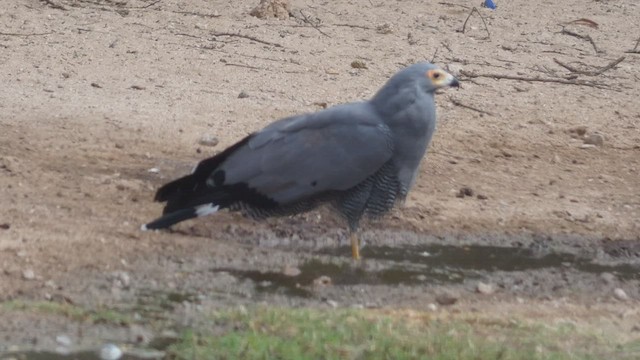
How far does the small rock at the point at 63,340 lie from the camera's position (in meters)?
5.13

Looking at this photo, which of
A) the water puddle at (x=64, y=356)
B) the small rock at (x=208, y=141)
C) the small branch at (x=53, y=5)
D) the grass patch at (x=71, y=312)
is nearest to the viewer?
the water puddle at (x=64, y=356)

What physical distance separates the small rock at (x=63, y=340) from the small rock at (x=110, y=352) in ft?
0.44

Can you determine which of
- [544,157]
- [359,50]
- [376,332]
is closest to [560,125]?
[544,157]

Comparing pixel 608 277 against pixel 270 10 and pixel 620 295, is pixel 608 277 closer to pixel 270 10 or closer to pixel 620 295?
pixel 620 295

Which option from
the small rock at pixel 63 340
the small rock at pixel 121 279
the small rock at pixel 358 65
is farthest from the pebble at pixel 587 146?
the small rock at pixel 63 340

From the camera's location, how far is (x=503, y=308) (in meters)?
6.12

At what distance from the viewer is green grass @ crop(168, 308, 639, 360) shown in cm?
504

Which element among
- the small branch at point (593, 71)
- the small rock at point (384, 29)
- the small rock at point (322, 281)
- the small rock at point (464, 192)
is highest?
the small rock at point (322, 281)

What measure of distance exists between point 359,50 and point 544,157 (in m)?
2.24

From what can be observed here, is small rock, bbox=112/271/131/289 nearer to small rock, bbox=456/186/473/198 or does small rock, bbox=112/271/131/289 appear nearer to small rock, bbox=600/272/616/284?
small rock, bbox=600/272/616/284

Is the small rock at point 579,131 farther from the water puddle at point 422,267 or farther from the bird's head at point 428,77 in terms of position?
the bird's head at point 428,77

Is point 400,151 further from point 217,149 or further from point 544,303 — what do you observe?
point 217,149

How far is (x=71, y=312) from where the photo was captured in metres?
5.43

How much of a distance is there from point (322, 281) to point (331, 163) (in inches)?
23.1
